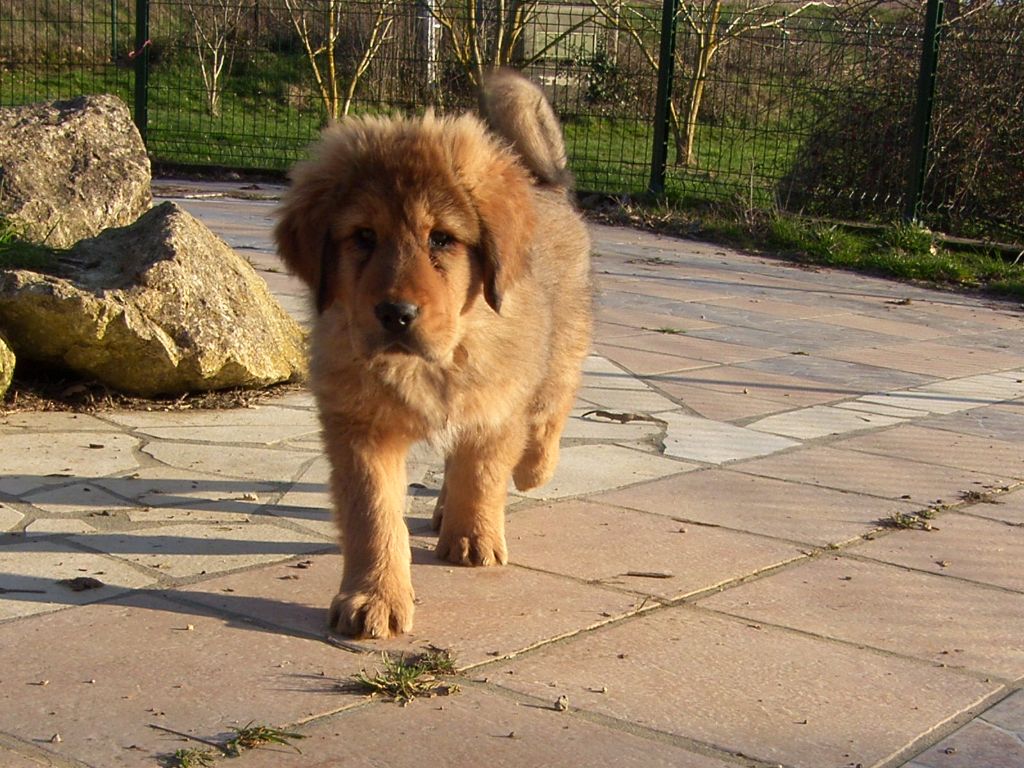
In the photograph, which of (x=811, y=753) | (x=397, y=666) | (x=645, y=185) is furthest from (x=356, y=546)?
(x=645, y=185)

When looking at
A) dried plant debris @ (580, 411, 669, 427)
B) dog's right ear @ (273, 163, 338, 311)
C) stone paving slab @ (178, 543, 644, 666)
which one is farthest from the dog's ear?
dried plant debris @ (580, 411, 669, 427)

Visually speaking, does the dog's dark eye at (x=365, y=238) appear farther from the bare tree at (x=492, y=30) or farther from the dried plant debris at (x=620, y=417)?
the bare tree at (x=492, y=30)

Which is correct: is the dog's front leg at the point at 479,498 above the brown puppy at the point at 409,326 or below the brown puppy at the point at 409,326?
below

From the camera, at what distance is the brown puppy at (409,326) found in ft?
10.8

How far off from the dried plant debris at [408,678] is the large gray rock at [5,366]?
97.3 inches

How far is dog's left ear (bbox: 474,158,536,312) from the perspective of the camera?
351 cm

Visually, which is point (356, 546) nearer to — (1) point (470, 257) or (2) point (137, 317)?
(1) point (470, 257)

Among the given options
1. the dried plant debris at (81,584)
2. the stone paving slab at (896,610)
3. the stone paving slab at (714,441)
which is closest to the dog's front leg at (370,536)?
the dried plant debris at (81,584)

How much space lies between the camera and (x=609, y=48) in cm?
1447

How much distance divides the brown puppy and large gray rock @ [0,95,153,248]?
3.22 m

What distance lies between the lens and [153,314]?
17.4 feet

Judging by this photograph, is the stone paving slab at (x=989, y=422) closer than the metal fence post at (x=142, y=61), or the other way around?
the stone paving slab at (x=989, y=422)

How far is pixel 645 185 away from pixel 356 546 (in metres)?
10.1

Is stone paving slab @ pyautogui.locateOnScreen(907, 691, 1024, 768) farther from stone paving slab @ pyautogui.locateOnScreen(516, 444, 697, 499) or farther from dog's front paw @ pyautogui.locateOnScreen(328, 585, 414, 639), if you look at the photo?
stone paving slab @ pyautogui.locateOnScreen(516, 444, 697, 499)
